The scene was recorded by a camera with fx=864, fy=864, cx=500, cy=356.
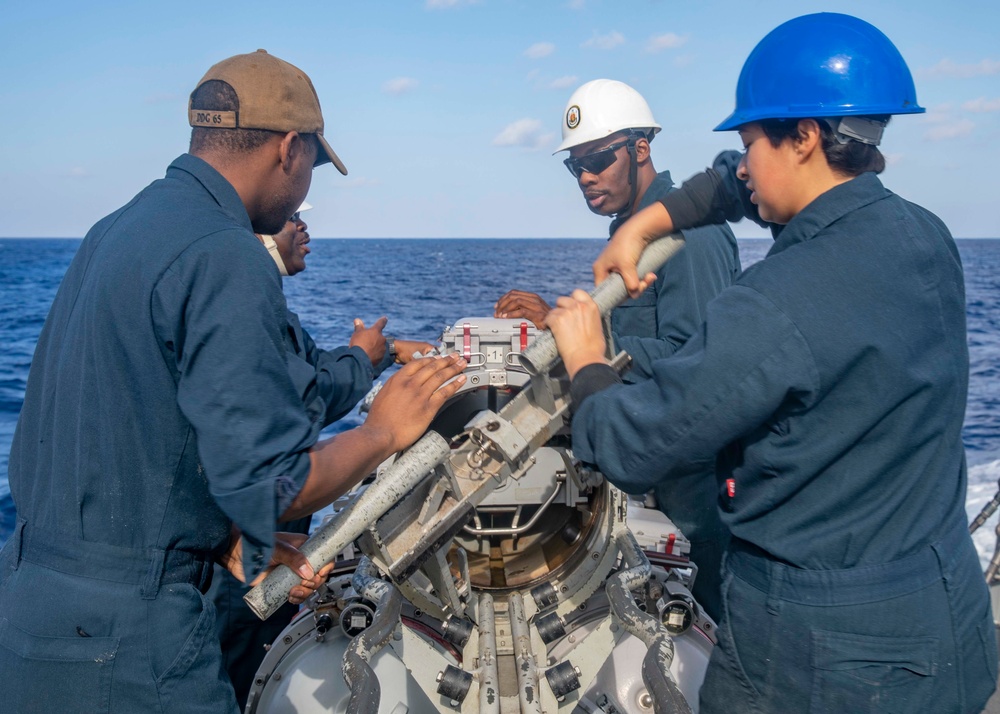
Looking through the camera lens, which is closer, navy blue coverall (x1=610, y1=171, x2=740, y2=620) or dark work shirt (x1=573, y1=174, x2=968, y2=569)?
dark work shirt (x1=573, y1=174, x2=968, y2=569)

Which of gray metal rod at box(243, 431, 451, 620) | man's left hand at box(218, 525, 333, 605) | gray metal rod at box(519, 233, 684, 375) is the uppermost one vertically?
gray metal rod at box(519, 233, 684, 375)

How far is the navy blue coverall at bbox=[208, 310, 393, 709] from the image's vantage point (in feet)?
8.81

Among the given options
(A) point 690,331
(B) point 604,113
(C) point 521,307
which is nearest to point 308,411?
(A) point 690,331

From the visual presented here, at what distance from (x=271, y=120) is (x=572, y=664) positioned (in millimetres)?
2432

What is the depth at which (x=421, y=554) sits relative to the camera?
243 centimetres

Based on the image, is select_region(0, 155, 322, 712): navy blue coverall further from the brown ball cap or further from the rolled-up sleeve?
the brown ball cap

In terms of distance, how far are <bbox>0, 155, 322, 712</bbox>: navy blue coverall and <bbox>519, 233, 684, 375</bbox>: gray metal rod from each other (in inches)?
23.7

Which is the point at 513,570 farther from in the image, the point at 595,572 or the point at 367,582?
the point at 367,582

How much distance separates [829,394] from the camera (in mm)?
1920

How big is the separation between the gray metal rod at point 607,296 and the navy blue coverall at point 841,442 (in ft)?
0.73

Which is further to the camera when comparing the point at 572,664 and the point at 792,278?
the point at 572,664

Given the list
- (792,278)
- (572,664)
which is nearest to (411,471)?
(792,278)

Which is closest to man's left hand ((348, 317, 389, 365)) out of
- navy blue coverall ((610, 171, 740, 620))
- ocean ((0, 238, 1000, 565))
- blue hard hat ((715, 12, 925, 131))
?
navy blue coverall ((610, 171, 740, 620))

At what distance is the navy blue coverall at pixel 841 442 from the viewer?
188 centimetres
